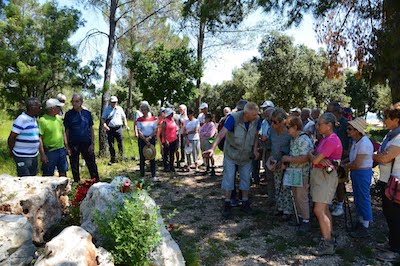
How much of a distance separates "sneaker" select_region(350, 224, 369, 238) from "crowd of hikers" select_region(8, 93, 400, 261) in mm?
12

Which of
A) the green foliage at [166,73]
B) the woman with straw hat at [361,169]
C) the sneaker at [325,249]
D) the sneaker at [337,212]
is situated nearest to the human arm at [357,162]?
the woman with straw hat at [361,169]

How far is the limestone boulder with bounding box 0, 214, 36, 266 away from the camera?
110 inches

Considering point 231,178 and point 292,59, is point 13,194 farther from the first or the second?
point 292,59

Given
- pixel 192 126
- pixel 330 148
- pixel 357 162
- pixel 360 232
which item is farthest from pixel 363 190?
pixel 192 126

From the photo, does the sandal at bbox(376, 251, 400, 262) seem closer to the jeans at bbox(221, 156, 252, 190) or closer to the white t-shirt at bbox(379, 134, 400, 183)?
the white t-shirt at bbox(379, 134, 400, 183)

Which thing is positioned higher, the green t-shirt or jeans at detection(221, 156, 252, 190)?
the green t-shirt

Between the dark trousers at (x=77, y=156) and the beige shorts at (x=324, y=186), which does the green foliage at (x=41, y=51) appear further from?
the beige shorts at (x=324, y=186)

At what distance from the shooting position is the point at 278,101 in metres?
22.3

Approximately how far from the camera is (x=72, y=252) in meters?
2.60

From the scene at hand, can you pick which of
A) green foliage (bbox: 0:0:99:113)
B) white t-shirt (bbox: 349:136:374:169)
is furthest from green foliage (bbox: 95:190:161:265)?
green foliage (bbox: 0:0:99:113)

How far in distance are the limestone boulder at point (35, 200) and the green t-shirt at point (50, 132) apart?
38.8 inches

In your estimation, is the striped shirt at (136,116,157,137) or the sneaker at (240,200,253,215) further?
the striped shirt at (136,116,157,137)

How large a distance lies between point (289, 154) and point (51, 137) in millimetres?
3670

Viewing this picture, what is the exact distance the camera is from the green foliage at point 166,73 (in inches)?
486
